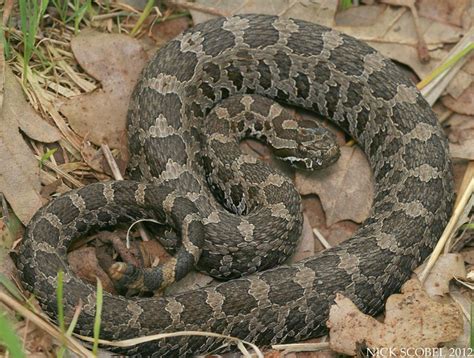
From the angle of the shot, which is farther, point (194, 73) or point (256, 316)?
point (194, 73)

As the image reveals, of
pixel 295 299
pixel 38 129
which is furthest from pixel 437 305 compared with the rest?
pixel 38 129

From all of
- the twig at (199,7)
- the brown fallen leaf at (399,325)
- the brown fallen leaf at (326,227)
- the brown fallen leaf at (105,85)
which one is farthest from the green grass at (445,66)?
the brown fallen leaf at (105,85)

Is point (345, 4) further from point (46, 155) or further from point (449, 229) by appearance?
point (46, 155)

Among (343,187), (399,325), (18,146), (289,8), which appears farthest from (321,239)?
(18,146)

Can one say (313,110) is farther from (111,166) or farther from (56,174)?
(56,174)

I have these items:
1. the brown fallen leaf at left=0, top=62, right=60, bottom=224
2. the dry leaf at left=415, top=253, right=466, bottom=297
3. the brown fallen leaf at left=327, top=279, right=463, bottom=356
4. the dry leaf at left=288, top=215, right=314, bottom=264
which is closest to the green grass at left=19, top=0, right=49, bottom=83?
the brown fallen leaf at left=0, top=62, right=60, bottom=224

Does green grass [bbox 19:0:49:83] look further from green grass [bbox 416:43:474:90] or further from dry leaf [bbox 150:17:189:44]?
green grass [bbox 416:43:474:90]

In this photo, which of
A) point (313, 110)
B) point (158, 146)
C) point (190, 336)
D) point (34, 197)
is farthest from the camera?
point (313, 110)
